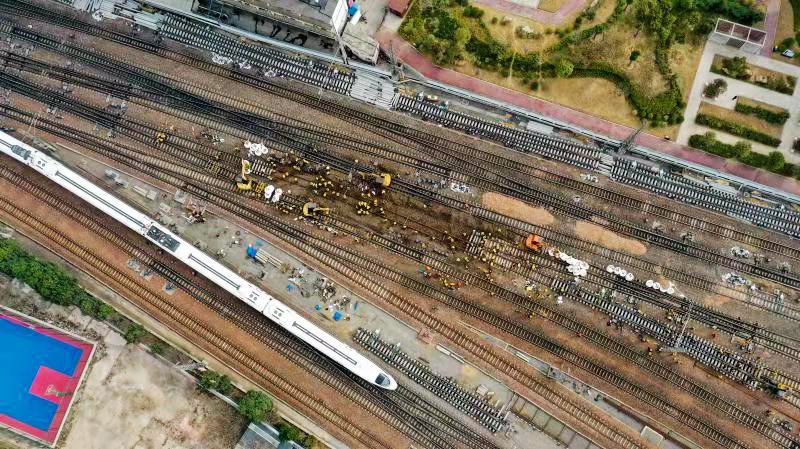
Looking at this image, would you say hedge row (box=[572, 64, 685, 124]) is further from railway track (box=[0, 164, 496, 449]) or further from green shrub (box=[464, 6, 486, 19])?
railway track (box=[0, 164, 496, 449])

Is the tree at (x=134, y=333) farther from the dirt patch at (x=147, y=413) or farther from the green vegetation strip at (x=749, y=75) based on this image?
the green vegetation strip at (x=749, y=75)

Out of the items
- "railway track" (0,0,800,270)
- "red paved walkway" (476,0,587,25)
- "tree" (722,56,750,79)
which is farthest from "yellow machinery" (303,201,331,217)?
"tree" (722,56,750,79)

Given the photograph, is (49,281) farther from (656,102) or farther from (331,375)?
(656,102)

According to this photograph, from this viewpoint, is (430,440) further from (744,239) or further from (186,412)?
(744,239)

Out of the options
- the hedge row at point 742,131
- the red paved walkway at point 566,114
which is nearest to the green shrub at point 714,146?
the red paved walkway at point 566,114

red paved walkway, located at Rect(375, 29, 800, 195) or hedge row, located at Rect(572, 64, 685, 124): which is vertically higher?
hedge row, located at Rect(572, 64, 685, 124)

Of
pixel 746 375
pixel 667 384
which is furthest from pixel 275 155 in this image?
pixel 746 375
